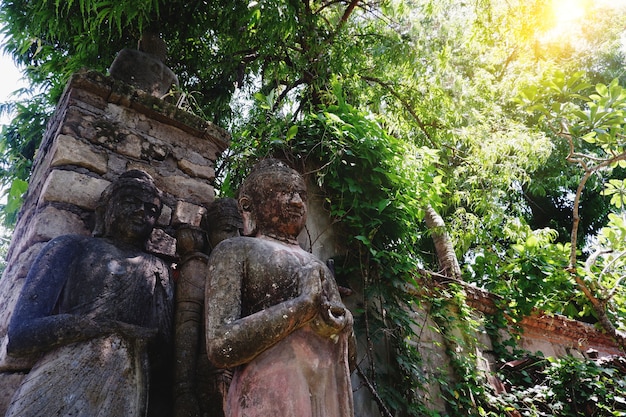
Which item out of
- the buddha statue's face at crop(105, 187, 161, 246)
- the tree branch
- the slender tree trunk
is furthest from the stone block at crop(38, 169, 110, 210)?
the slender tree trunk

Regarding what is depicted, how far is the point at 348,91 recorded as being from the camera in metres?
6.02

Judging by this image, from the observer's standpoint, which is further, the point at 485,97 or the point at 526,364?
the point at 485,97

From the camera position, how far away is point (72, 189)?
8.89 feet

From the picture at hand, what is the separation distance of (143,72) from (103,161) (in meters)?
1.03

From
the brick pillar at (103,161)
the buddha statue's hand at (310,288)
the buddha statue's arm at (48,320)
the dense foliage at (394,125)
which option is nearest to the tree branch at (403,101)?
the dense foliage at (394,125)

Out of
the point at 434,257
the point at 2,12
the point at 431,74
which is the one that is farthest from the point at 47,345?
the point at 434,257

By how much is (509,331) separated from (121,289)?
4833mm

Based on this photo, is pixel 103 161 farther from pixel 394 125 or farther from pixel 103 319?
pixel 394 125

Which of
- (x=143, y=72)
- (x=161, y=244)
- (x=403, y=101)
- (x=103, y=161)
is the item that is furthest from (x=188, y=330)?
(x=403, y=101)

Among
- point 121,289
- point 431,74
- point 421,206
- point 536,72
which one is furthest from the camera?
point 536,72

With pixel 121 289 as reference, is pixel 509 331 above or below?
above

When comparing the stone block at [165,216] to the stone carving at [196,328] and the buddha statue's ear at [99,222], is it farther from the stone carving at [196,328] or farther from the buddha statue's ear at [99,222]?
the buddha statue's ear at [99,222]

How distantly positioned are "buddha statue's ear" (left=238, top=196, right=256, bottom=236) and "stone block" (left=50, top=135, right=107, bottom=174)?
3.20 feet

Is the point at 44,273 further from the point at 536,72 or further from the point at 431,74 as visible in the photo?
the point at 536,72
